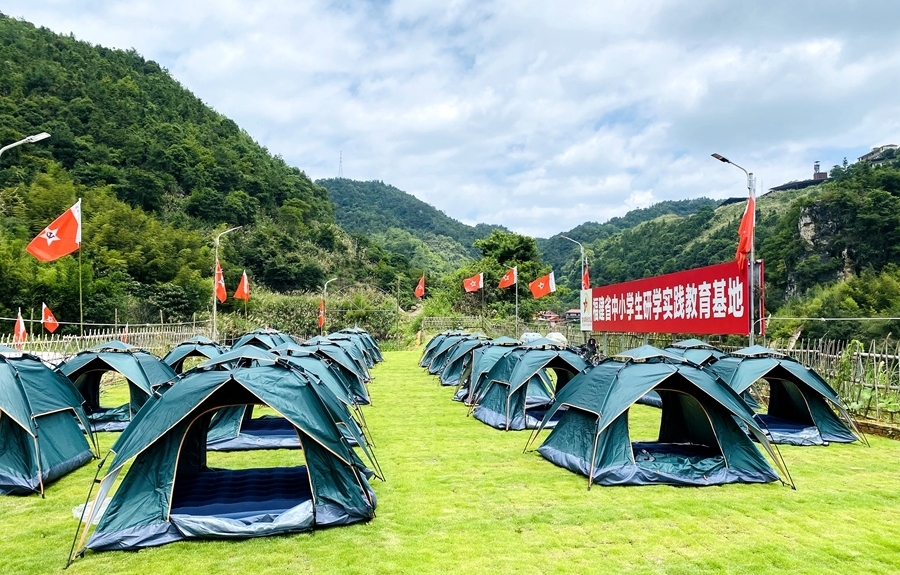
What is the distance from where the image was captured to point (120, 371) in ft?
35.9


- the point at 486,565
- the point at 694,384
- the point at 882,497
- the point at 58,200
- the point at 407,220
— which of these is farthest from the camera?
the point at 407,220

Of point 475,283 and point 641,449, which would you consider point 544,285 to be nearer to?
point 475,283

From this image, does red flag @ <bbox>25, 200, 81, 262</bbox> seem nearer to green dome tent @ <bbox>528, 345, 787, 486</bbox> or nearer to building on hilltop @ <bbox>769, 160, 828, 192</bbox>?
green dome tent @ <bbox>528, 345, 787, 486</bbox>

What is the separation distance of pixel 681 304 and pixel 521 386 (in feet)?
23.5

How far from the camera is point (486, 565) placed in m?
5.30

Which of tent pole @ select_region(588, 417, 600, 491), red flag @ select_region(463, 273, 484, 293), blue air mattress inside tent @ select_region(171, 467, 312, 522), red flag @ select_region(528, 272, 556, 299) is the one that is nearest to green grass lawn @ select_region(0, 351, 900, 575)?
tent pole @ select_region(588, 417, 600, 491)

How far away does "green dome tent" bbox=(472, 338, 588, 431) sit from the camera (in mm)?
11727

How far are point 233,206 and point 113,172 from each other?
35.1ft

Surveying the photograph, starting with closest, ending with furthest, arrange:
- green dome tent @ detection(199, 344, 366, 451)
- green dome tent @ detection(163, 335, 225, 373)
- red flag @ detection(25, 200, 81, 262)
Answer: green dome tent @ detection(199, 344, 366, 451)
red flag @ detection(25, 200, 81, 262)
green dome tent @ detection(163, 335, 225, 373)

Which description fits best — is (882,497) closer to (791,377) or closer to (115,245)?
(791,377)

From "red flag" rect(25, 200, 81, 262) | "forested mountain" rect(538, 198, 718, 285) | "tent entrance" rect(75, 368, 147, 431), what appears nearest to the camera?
"tent entrance" rect(75, 368, 147, 431)

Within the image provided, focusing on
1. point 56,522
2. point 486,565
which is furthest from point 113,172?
point 486,565

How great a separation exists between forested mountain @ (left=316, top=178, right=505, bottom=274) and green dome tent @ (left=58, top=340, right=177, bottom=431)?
221 feet

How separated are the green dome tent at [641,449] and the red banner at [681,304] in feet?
18.6
